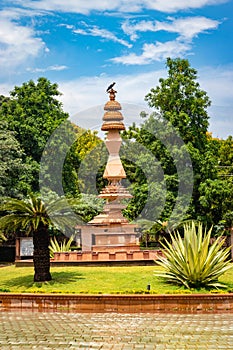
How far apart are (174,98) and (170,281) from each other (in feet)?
67.5

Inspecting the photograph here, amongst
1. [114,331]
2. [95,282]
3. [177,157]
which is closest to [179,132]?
[177,157]

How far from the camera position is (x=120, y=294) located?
1507cm

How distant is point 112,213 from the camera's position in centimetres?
2842

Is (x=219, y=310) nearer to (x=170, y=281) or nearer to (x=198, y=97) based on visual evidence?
(x=170, y=281)

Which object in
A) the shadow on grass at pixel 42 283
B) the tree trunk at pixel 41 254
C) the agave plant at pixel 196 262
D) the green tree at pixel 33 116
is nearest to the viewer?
the agave plant at pixel 196 262

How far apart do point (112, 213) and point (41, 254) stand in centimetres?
1088

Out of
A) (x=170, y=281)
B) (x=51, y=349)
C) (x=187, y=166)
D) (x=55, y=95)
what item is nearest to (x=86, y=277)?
(x=170, y=281)

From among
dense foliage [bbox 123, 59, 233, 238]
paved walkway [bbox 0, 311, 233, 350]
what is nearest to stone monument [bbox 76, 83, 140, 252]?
dense foliage [bbox 123, 59, 233, 238]

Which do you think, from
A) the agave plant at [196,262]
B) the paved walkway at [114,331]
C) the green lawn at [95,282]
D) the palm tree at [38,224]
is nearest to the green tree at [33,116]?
the green lawn at [95,282]

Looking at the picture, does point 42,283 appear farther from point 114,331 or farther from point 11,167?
point 11,167

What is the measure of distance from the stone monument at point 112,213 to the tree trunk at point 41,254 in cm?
883

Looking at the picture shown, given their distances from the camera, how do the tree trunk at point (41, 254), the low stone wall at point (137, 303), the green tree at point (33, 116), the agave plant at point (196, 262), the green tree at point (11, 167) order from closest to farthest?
the low stone wall at point (137, 303)
the agave plant at point (196, 262)
the tree trunk at point (41, 254)
the green tree at point (11, 167)
the green tree at point (33, 116)

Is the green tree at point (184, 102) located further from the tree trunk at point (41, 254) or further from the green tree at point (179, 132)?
the tree trunk at point (41, 254)

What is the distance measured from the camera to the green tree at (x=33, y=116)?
37.2 metres
